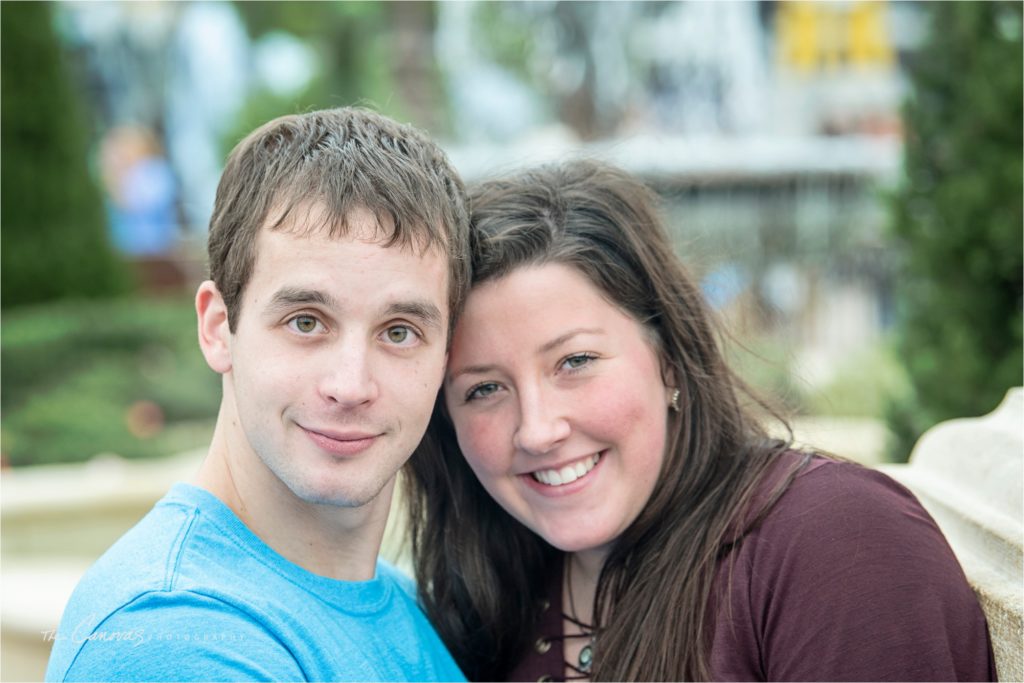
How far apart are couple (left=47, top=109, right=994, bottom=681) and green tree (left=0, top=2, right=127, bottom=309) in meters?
9.46

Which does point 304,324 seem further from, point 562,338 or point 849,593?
point 849,593

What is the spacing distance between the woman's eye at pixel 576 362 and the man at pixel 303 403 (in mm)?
280

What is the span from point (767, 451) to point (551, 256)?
25.0 inches

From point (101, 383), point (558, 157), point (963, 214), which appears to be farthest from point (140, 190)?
point (558, 157)

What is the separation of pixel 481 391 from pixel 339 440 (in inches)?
18.8

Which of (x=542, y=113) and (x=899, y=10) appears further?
(x=899, y=10)

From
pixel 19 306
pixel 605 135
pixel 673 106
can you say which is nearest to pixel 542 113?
pixel 673 106

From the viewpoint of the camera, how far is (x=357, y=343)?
6.57 ft

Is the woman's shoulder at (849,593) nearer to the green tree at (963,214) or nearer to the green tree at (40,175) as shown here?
the green tree at (963,214)

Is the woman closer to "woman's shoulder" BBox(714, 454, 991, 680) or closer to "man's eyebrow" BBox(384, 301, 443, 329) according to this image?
"woman's shoulder" BBox(714, 454, 991, 680)

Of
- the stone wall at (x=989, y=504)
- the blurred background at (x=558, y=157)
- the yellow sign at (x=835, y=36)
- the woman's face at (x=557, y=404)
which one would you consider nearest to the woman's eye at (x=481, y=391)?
the woman's face at (x=557, y=404)

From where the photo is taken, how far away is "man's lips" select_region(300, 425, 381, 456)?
6.61ft

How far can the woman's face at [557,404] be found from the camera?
2.33 meters

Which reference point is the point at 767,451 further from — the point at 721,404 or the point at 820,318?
the point at 820,318
